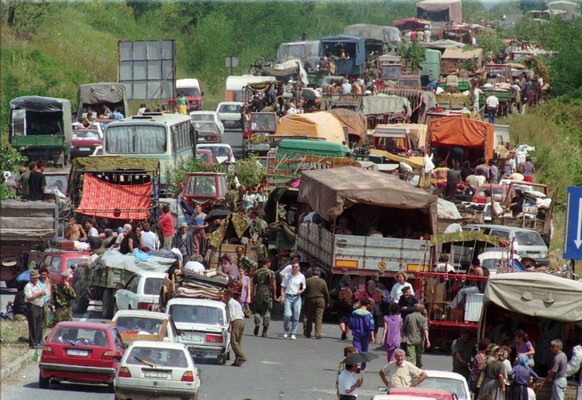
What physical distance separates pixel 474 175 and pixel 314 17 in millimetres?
82389

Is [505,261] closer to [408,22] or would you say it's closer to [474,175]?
[474,175]

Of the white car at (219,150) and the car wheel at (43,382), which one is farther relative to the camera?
the white car at (219,150)

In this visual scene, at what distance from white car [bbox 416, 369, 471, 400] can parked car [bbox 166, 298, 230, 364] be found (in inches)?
222

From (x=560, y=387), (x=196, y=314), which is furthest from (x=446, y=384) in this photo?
(x=196, y=314)

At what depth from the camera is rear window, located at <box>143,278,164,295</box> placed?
26109 millimetres

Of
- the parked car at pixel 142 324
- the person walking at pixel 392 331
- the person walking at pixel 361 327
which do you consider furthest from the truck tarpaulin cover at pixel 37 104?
the person walking at pixel 392 331

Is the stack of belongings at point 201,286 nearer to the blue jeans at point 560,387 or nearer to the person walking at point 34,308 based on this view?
the person walking at point 34,308

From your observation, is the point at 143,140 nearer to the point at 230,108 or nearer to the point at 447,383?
the point at 230,108

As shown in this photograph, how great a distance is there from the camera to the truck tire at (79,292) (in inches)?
1087

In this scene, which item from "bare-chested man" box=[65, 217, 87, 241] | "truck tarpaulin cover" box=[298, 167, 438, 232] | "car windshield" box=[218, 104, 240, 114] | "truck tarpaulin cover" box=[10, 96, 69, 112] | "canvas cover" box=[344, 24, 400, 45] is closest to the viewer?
"truck tarpaulin cover" box=[298, 167, 438, 232]

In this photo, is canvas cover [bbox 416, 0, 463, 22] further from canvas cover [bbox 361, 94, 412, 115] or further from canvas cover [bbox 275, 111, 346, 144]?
canvas cover [bbox 275, 111, 346, 144]

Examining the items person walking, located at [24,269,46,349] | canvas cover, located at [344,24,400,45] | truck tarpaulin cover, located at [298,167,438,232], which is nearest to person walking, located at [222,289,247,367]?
person walking, located at [24,269,46,349]

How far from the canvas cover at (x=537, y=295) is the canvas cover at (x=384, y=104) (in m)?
33.6

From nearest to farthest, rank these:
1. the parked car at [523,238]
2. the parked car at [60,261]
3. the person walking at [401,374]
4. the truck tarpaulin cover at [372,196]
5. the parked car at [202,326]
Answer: the person walking at [401,374]
the parked car at [202,326]
the parked car at [60,261]
the truck tarpaulin cover at [372,196]
the parked car at [523,238]
